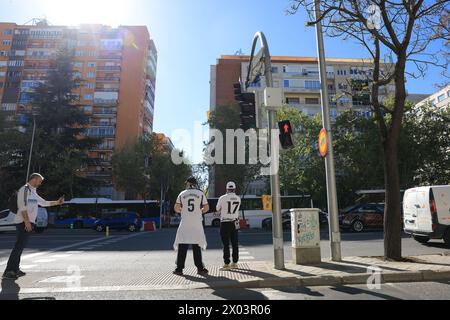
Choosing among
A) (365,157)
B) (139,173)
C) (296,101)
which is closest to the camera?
(365,157)

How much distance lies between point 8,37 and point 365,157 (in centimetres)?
6989

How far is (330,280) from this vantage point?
6312 millimetres

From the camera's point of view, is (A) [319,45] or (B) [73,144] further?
(B) [73,144]

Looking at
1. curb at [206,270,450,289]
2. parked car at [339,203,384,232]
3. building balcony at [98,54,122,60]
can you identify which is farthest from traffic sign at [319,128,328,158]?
building balcony at [98,54,122,60]

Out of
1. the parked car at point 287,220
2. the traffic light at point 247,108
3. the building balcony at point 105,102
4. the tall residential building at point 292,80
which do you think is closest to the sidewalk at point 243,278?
the traffic light at point 247,108

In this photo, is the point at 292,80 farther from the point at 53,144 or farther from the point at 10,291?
the point at 10,291

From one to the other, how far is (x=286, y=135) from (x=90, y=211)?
32218 millimetres

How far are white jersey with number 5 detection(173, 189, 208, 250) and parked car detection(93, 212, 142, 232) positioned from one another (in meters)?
22.0

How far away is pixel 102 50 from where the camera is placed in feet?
234

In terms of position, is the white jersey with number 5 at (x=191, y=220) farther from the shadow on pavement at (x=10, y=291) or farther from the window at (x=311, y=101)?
the window at (x=311, y=101)
